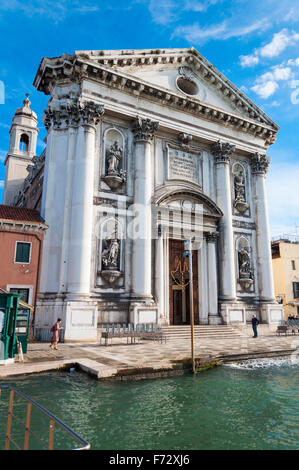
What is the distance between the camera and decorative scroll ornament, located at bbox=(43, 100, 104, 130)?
19094 millimetres

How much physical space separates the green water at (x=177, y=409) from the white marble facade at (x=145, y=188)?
830 centimetres

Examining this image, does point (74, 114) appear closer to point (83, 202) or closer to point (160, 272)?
point (83, 202)

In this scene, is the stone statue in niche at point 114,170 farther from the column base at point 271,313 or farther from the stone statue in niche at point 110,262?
→ the column base at point 271,313

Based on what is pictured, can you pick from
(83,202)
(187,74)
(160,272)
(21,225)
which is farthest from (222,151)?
(21,225)

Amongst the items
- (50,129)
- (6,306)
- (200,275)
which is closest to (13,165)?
(50,129)

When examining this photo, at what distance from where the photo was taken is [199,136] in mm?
23828

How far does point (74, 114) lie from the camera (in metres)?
19.5

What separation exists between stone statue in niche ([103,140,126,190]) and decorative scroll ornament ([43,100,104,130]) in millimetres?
1908

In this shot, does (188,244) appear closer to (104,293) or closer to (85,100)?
(104,293)

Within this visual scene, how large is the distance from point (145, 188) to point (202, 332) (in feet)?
30.0

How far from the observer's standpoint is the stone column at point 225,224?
899 inches

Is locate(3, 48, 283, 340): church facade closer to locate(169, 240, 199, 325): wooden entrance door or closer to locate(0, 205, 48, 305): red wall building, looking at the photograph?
locate(169, 240, 199, 325): wooden entrance door

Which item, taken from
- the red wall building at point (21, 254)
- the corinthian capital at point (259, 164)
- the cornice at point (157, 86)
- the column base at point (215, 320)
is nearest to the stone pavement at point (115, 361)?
the red wall building at point (21, 254)

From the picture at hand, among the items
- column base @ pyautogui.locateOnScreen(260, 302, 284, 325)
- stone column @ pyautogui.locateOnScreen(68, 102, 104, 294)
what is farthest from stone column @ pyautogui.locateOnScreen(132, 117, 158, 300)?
column base @ pyautogui.locateOnScreen(260, 302, 284, 325)
